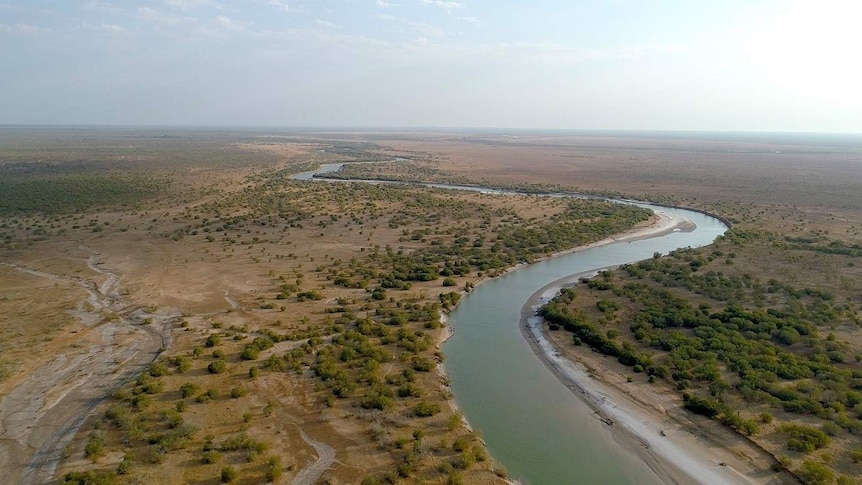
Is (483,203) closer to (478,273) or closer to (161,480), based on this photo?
(478,273)

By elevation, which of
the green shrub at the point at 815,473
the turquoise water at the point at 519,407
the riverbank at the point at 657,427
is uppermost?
the green shrub at the point at 815,473

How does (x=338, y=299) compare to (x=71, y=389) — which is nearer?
(x=71, y=389)

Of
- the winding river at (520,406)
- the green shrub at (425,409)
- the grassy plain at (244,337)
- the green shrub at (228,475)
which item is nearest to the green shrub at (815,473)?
the winding river at (520,406)

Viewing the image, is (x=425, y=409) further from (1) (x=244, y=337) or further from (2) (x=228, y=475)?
(1) (x=244, y=337)

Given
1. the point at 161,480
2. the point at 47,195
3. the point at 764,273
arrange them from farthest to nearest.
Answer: the point at 47,195 < the point at 764,273 < the point at 161,480

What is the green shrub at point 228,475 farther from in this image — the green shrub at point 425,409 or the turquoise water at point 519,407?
the turquoise water at point 519,407

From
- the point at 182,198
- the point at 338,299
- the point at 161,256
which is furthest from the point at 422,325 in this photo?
the point at 182,198
